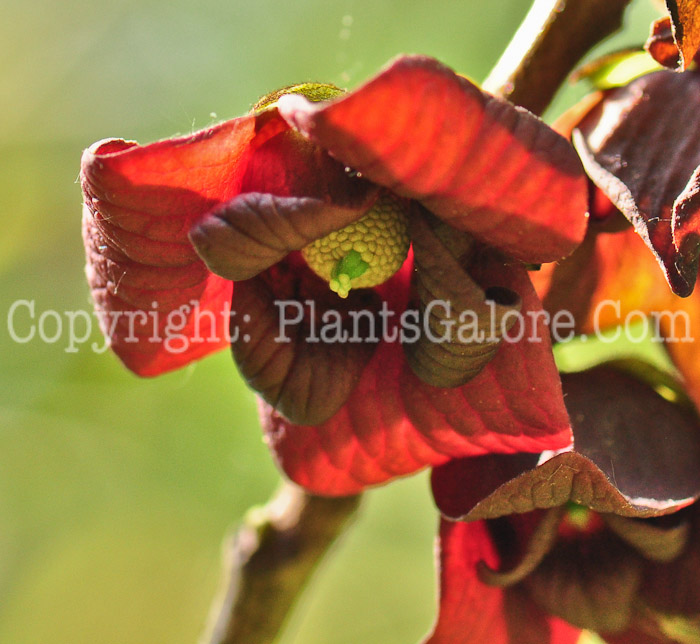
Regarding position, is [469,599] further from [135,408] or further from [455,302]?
[135,408]

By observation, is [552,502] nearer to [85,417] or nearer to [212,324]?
[212,324]

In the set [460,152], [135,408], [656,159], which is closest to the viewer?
[460,152]

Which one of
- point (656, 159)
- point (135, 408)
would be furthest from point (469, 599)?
point (135, 408)

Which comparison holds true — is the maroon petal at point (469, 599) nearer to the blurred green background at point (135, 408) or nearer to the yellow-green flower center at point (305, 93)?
the yellow-green flower center at point (305, 93)

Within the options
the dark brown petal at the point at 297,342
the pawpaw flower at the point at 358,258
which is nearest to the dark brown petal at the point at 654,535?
the pawpaw flower at the point at 358,258

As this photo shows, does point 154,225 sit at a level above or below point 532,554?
above


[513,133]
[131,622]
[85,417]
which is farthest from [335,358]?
[131,622]

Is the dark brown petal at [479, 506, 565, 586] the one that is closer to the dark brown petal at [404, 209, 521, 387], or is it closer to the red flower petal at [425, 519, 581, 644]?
the red flower petal at [425, 519, 581, 644]

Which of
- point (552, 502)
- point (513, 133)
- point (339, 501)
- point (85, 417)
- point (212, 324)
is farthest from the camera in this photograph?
point (85, 417)
